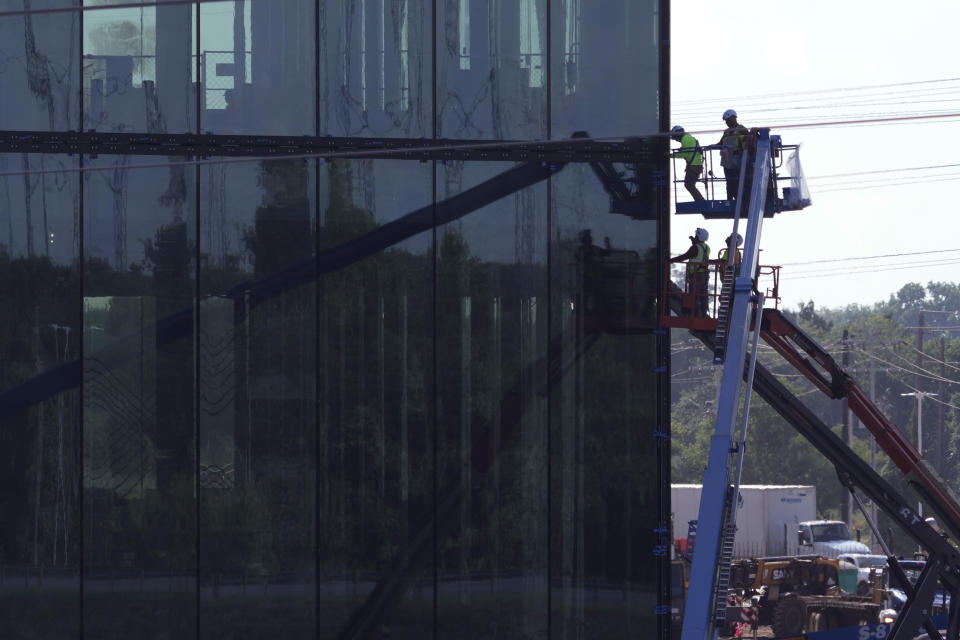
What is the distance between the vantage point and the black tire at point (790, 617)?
2964 cm

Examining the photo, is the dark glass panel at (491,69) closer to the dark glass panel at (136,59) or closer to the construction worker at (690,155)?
Result: the construction worker at (690,155)

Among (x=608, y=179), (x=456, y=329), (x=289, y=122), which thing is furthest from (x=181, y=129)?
(x=608, y=179)

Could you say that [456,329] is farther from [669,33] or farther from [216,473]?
[669,33]

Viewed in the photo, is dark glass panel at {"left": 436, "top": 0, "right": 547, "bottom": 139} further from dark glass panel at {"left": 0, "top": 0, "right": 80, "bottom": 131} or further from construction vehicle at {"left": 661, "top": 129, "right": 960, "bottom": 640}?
dark glass panel at {"left": 0, "top": 0, "right": 80, "bottom": 131}

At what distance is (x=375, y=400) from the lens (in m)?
14.3

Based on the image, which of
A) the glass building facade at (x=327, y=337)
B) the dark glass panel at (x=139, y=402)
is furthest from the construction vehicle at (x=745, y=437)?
the dark glass panel at (x=139, y=402)

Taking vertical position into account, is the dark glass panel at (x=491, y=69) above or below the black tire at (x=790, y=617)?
above

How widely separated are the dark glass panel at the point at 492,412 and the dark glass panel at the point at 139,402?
305 centimetres

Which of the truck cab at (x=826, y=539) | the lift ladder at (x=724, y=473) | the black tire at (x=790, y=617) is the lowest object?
the truck cab at (x=826, y=539)

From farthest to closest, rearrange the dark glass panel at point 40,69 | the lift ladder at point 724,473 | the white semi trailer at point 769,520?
the white semi trailer at point 769,520, the dark glass panel at point 40,69, the lift ladder at point 724,473

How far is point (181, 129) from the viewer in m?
14.2

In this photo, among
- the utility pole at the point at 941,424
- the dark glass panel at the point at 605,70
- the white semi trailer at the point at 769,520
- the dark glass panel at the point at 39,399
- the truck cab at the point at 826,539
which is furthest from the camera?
the utility pole at the point at 941,424

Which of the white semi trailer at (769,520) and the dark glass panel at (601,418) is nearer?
the dark glass panel at (601,418)

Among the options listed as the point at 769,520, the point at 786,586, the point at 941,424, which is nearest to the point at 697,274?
the point at 786,586
